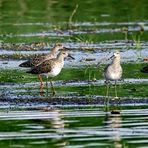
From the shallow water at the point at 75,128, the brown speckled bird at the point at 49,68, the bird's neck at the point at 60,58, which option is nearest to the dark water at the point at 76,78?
the shallow water at the point at 75,128

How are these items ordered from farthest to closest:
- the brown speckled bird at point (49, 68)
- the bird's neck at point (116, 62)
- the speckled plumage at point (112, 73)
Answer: the brown speckled bird at point (49, 68)
the bird's neck at point (116, 62)
the speckled plumage at point (112, 73)

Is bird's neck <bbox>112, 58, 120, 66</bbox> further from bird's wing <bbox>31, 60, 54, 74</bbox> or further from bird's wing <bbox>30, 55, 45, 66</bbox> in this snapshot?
bird's wing <bbox>30, 55, 45, 66</bbox>

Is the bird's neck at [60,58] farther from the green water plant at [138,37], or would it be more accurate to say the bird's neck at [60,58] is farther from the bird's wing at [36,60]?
the green water plant at [138,37]

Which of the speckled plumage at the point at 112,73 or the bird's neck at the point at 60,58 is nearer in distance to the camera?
the speckled plumage at the point at 112,73

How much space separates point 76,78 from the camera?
2105 centimetres

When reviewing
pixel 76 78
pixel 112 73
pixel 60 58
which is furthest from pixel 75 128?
pixel 76 78

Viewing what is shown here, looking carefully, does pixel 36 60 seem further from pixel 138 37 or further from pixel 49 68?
pixel 138 37

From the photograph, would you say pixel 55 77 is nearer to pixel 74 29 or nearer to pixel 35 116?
pixel 35 116

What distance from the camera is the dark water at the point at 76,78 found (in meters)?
14.6

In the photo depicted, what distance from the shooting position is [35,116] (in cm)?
1630

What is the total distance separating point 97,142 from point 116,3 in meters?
22.6

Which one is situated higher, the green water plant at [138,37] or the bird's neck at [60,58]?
the green water plant at [138,37]

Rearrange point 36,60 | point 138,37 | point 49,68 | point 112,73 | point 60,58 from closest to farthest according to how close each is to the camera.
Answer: point 112,73
point 49,68
point 60,58
point 36,60
point 138,37

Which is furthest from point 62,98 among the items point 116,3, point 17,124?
point 116,3
